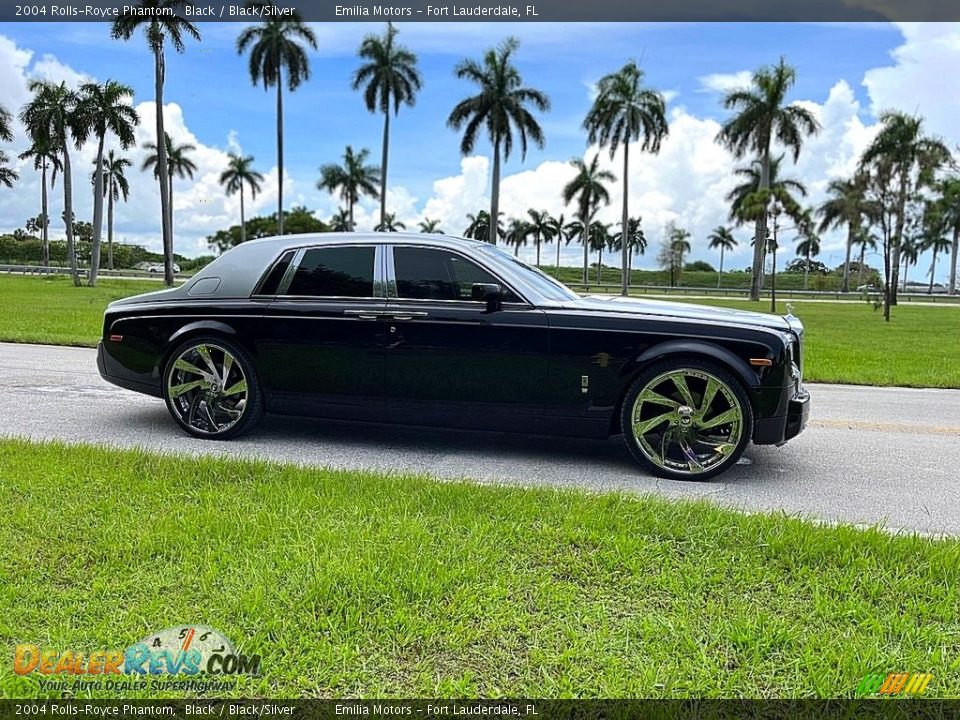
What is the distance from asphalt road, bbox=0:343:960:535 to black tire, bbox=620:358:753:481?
0.13m

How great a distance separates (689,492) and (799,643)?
2001mm

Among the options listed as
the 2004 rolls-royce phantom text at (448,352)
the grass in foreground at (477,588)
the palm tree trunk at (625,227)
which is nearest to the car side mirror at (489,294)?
the 2004 rolls-royce phantom text at (448,352)

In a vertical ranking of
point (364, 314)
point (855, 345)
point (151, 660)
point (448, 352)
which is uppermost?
point (364, 314)

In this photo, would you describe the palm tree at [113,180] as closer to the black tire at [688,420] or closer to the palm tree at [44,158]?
the palm tree at [44,158]

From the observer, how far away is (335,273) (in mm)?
Result: 5555

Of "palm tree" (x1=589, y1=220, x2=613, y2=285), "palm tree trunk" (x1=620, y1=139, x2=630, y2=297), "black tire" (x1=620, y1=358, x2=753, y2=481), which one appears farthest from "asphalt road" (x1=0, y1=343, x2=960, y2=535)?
"palm tree" (x1=589, y1=220, x2=613, y2=285)

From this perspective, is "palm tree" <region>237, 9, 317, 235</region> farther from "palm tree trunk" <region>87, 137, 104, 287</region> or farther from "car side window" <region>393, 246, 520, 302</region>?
"car side window" <region>393, 246, 520, 302</region>

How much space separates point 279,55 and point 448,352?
42001mm

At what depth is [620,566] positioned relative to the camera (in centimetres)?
312

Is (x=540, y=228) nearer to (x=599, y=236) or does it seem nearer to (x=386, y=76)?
(x=599, y=236)

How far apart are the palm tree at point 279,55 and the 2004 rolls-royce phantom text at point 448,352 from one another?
1466 inches

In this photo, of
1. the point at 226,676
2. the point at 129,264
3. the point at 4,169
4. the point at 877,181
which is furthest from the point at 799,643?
the point at 129,264

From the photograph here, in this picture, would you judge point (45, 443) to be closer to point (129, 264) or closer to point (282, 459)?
point (282, 459)

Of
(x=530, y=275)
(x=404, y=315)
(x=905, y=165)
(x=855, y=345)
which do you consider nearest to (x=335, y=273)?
(x=404, y=315)
